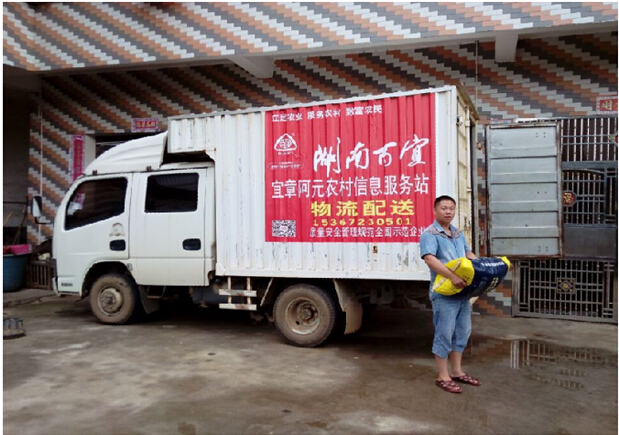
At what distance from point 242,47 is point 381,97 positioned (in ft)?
12.4

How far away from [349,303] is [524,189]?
2.85 meters

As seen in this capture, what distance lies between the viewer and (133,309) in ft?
22.1

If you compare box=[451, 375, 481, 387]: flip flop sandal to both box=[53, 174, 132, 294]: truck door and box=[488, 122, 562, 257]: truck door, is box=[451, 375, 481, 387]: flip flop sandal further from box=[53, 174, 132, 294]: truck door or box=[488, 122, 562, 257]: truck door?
box=[53, 174, 132, 294]: truck door

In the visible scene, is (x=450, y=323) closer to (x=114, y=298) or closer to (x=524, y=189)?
(x=524, y=189)

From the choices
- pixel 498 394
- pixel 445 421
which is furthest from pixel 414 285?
pixel 445 421

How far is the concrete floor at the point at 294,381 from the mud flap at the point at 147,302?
293 millimetres

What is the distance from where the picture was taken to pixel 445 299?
432cm

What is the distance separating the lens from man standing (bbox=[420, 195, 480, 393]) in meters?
4.29

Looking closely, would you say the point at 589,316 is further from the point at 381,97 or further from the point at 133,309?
the point at 133,309

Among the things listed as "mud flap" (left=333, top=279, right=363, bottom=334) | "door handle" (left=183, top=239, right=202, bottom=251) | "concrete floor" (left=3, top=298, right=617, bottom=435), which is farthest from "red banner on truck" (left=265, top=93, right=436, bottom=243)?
"concrete floor" (left=3, top=298, right=617, bottom=435)

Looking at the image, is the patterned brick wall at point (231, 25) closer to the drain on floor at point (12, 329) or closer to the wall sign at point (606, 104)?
the wall sign at point (606, 104)

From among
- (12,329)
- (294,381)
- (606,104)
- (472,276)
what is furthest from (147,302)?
(606,104)

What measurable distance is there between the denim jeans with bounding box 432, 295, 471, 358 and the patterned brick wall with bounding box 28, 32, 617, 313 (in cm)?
364

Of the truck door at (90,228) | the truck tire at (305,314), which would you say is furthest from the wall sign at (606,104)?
the truck door at (90,228)
